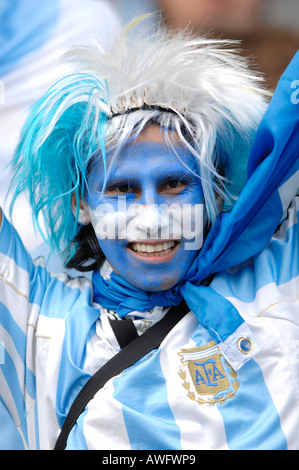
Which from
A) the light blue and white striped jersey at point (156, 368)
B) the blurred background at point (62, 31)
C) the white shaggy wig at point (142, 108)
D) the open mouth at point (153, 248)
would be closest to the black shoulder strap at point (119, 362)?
the light blue and white striped jersey at point (156, 368)

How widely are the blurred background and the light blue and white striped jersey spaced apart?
0.67m

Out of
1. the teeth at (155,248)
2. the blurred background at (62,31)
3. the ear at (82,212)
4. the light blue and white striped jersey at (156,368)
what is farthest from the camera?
the blurred background at (62,31)

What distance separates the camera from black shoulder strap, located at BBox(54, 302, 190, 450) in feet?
4.04

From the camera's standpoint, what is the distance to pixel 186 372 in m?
1.24

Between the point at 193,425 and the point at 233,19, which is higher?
the point at 233,19

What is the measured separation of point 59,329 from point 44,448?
0.26 m

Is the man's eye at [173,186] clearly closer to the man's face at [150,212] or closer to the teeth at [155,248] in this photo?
the man's face at [150,212]

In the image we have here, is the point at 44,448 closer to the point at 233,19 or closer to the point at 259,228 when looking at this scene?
the point at 259,228

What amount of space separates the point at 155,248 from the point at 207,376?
0.94ft

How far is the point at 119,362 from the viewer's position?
1.26 metres

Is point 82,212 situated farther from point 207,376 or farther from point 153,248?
point 207,376

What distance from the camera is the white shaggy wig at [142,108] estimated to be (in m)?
1.30

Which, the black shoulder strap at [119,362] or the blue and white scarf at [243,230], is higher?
the blue and white scarf at [243,230]

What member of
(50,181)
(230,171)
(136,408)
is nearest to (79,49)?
(50,181)
